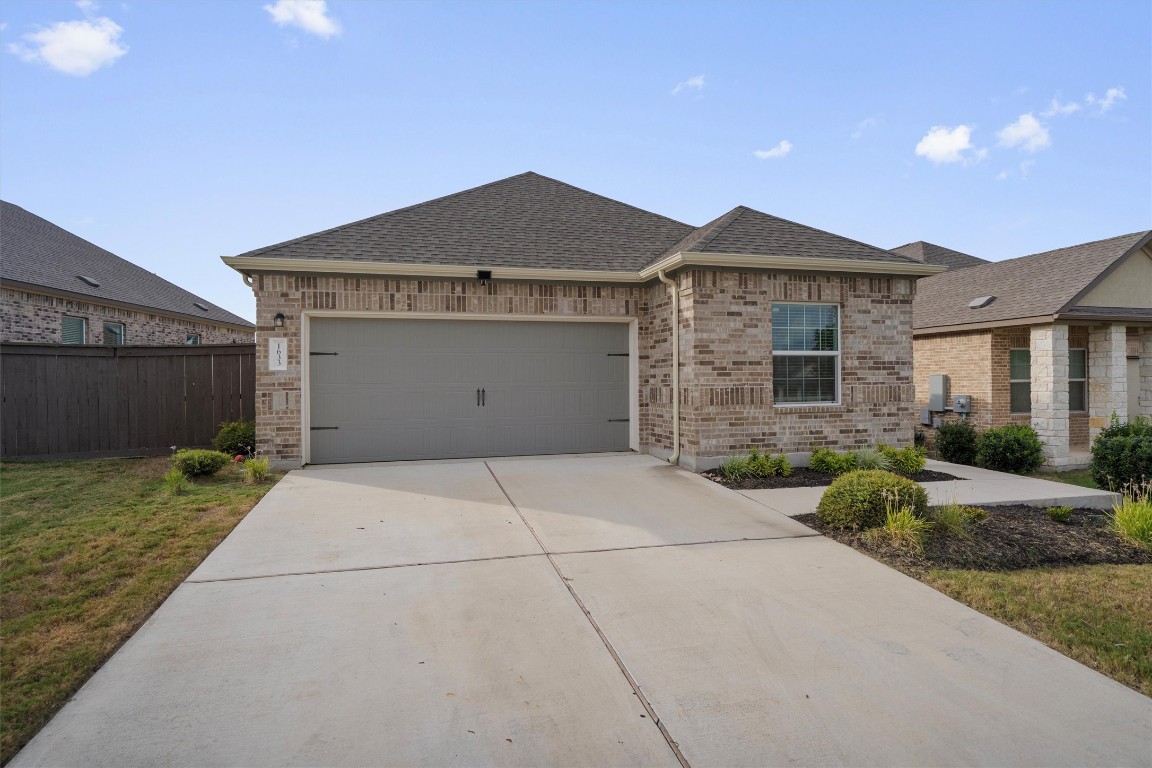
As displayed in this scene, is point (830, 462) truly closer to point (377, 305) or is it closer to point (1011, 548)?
point (1011, 548)

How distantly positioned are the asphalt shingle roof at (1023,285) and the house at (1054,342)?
0.08 ft

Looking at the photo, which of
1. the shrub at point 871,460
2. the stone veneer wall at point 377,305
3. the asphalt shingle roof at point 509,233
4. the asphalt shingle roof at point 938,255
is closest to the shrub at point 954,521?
the shrub at point 871,460

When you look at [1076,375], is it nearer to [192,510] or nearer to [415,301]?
[415,301]

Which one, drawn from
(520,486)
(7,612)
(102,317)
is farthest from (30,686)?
(102,317)

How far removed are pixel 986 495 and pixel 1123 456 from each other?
7.74 ft

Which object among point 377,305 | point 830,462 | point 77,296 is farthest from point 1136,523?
point 77,296

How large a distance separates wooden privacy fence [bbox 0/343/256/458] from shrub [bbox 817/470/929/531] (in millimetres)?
9503

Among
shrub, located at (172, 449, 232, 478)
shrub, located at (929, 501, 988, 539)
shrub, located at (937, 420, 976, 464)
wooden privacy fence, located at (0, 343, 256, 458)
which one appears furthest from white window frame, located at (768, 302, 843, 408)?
wooden privacy fence, located at (0, 343, 256, 458)

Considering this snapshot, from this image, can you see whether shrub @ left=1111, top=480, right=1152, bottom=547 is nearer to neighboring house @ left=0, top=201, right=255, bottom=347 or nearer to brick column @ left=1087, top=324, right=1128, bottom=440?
brick column @ left=1087, top=324, right=1128, bottom=440

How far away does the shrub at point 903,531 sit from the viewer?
5.00 meters

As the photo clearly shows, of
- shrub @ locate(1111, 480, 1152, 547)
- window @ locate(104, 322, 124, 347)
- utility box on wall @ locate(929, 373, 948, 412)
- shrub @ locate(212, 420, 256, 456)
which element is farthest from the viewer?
window @ locate(104, 322, 124, 347)

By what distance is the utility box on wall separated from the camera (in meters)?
12.4

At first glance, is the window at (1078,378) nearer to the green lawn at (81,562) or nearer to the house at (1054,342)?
the house at (1054,342)

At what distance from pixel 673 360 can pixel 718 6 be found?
5.43 metres
